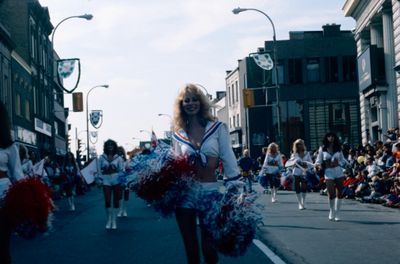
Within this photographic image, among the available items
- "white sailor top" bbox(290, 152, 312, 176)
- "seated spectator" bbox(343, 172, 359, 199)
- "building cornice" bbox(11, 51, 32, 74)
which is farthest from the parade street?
"building cornice" bbox(11, 51, 32, 74)

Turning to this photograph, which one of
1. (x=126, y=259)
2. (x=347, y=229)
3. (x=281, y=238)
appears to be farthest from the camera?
(x=347, y=229)

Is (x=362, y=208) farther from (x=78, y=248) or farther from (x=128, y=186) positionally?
(x=128, y=186)

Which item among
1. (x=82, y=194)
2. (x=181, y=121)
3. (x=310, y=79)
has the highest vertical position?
(x=310, y=79)

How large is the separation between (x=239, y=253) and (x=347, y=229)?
7.17 m

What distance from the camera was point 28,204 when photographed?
611cm

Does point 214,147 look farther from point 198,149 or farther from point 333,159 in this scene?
point 333,159

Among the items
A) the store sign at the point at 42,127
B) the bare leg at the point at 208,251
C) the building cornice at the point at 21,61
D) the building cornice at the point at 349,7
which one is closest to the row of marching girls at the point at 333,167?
the bare leg at the point at 208,251

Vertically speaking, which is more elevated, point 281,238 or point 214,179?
point 214,179

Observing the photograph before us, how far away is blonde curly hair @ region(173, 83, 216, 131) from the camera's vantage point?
5.86m

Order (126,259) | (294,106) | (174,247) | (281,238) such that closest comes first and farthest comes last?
(126,259) < (174,247) < (281,238) < (294,106)

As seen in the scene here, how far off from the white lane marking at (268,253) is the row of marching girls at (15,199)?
3.31m

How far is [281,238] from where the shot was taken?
1113 centimetres

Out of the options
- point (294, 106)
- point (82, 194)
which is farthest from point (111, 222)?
point (294, 106)

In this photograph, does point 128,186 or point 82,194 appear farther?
point 82,194
